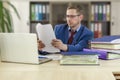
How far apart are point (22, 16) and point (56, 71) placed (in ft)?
12.4

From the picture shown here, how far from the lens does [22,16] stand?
5.13 metres

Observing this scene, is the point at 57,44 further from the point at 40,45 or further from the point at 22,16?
the point at 22,16

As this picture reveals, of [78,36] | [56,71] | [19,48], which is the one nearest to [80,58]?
[56,71]

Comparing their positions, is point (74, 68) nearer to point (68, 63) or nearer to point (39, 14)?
point (68, 63)

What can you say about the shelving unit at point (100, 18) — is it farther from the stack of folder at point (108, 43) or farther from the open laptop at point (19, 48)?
the open laptop at point (19, 48)

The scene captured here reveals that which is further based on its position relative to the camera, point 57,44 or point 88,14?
point 88,14

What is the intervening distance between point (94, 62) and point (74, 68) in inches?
7.4

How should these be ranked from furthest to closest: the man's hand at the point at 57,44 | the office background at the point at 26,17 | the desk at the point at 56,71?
the office background at the point at 26,17 → the man's hand at the point at 57,44 → the desk at the point at 56,71

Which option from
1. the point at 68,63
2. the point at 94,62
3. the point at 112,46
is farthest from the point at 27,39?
the point at 112,46

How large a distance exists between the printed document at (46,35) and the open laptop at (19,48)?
11.3 inches

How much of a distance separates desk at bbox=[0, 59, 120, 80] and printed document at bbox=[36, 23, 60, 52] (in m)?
0.37

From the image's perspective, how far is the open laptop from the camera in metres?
1.70

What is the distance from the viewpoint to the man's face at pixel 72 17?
9.37ft

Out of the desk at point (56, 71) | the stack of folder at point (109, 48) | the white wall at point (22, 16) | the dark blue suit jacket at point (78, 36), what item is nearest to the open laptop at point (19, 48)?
the desk at point (56, 71)
